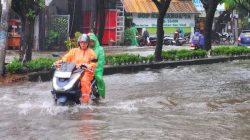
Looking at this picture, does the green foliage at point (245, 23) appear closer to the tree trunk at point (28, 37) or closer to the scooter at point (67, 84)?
the tree trunk at point (28, 37)

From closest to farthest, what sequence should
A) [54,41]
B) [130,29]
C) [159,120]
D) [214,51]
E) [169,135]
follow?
[169,135], [159,120], [214,51], [54,41], [130,29]

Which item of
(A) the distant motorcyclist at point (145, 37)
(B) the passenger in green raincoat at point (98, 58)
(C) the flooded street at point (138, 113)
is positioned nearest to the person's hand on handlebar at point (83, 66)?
(B) the passenger in green raincoat at point (98, 58)

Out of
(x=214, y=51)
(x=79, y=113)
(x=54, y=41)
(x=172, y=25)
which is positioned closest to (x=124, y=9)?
(x=172, y=25)

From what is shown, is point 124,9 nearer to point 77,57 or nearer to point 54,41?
point 54,41

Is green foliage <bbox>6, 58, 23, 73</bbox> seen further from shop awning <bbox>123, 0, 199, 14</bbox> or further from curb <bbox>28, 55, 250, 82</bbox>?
shop awning <bbox>123, 0, 199, 14</bbox>

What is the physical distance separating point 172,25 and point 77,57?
37659 mm

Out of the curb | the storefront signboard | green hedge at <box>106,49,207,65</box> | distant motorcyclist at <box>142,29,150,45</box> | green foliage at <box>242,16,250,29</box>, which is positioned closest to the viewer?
the curb

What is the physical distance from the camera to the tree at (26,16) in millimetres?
16859

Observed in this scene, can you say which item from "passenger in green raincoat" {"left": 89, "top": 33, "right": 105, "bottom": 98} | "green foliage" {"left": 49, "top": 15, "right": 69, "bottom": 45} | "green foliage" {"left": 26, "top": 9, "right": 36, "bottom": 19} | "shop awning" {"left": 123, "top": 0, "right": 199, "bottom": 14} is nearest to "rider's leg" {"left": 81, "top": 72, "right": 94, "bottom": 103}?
"passenger in green raincoat" {"left": 89, "top": 33, "right": 105, "bottom": 98}

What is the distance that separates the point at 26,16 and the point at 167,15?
103 ft

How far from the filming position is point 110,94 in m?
13.5

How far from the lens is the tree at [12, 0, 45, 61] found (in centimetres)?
1686

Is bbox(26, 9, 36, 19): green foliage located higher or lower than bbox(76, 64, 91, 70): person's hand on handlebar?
higher

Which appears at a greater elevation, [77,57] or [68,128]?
[77,57]
